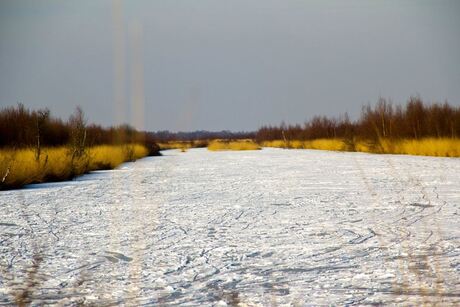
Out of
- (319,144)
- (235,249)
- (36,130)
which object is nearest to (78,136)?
(36,130)

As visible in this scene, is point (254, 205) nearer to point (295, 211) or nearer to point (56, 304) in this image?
point (295, 211)

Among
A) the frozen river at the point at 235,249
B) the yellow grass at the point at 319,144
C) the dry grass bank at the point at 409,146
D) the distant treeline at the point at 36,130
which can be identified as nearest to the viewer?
the frozen river at the point at 235,249

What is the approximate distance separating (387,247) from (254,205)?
8.58 ft

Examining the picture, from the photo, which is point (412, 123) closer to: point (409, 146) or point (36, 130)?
point (409, 146)

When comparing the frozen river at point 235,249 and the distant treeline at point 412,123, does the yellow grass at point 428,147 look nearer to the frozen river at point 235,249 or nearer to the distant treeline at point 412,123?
the distant treeline at point 412,123

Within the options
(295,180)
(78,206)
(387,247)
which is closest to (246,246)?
(387,247)

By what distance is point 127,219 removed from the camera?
16.1 ft

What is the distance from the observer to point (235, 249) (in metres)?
3.47

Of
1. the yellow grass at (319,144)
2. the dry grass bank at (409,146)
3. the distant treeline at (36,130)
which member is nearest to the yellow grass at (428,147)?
the dry grass bank at (409,146)

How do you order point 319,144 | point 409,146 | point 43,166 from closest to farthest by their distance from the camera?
1. point 43,166
2. point 409,146
3. point 319,144

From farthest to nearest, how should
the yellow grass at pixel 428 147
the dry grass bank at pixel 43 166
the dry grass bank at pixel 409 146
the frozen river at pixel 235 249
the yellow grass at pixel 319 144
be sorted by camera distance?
the yellow grass at pixel 319 144 < the dry grass bank at pixel 409 146 < the yellow grass at pixel 428 147 < the dry grass bank at pixel 43 166 < the frozen river at pixel 235 249

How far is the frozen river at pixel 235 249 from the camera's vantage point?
2.43 meters

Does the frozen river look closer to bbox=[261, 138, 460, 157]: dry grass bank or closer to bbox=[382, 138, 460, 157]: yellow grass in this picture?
bbox=[261, 138, 460, 157]: dry grass bank

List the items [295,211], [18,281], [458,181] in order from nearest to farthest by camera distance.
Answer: [18,281] < [295,211] < [458,181]
